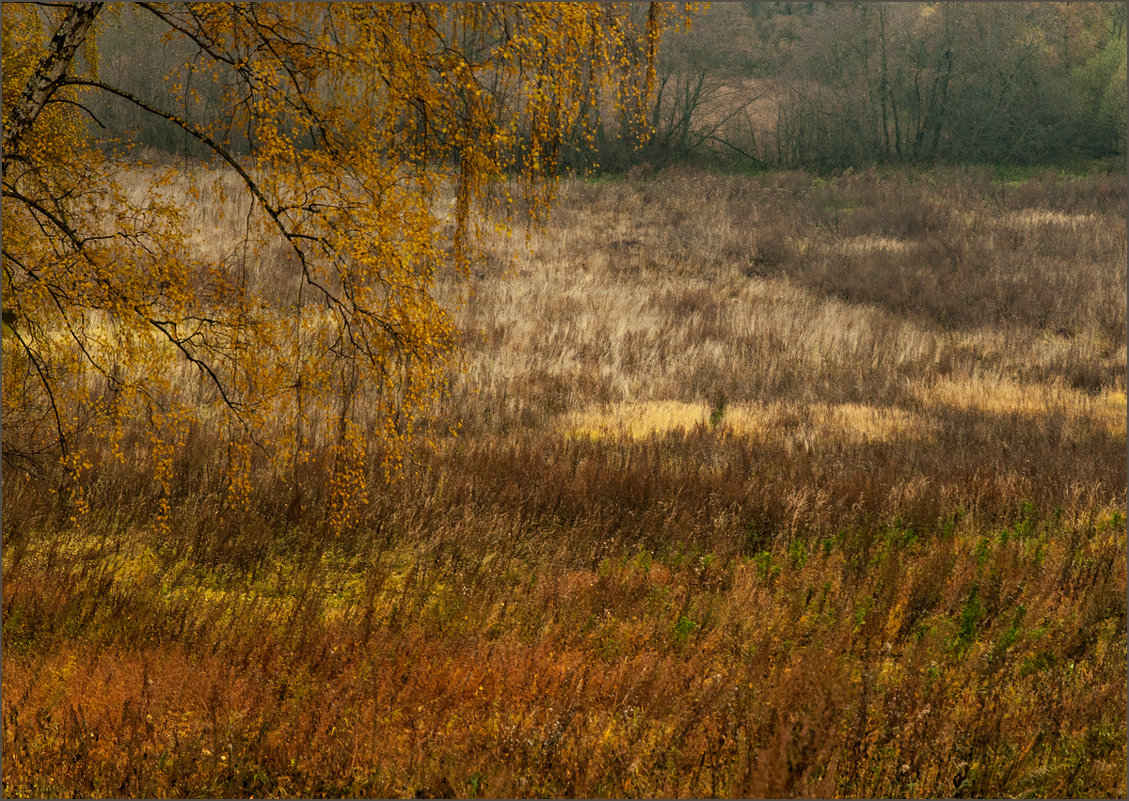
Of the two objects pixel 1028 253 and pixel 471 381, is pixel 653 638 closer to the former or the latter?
pixel 471 381

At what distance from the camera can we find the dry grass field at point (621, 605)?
2766mm

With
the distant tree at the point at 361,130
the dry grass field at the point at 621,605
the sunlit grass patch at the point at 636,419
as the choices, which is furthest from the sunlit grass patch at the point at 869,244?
the distant tree at the point at 361,130

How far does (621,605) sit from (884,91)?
104ft

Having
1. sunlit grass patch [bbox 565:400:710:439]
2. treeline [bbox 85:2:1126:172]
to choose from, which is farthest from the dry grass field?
treeline [bbox 85:2:1126:172]

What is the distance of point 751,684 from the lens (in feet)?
10.5

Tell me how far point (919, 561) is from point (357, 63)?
14.5ft

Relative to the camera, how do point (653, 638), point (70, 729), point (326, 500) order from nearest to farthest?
1. point (70, 729)
2. point (653, 638)
3. point (326, 500)

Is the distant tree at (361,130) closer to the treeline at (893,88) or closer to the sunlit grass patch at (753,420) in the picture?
the sunlit grass patch at (753,420)

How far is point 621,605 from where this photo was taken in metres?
4.46

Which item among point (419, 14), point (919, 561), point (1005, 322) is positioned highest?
point (419, 14)

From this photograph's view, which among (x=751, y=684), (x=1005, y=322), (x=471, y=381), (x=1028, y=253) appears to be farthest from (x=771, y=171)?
(x=751, y=684)

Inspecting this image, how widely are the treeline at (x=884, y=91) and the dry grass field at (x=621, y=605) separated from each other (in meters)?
21.1

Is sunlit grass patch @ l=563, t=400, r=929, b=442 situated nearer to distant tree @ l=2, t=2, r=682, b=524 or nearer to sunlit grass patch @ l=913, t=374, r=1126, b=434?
sunlit grass patch @ l=913, t=374, r=1126, b=434

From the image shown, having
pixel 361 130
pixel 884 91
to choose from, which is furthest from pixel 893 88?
pixel 361 130
